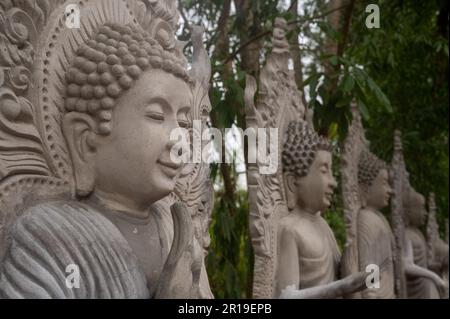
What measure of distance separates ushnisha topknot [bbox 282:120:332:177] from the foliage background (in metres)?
0.51

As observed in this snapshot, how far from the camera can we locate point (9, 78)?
285cm

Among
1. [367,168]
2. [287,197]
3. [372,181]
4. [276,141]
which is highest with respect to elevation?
[276,141]

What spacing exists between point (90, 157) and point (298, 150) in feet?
6.79

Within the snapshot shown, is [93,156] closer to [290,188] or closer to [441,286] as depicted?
[290,188]

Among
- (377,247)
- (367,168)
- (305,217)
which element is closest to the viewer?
(305,217)

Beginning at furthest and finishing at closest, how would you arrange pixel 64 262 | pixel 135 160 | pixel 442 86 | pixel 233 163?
pixel 442 86 < pixel 233 163 < pixel 135 160 < pixel 64 262

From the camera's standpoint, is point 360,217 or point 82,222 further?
point 360,217

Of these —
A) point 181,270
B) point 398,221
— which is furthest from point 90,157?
point 398,221

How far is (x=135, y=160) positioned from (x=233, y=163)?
386 cm

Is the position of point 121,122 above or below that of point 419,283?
above

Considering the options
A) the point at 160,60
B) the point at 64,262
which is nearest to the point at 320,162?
the point at 160,60

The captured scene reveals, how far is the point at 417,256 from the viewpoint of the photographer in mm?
7582

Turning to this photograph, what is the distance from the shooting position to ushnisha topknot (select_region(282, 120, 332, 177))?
15.9ft
